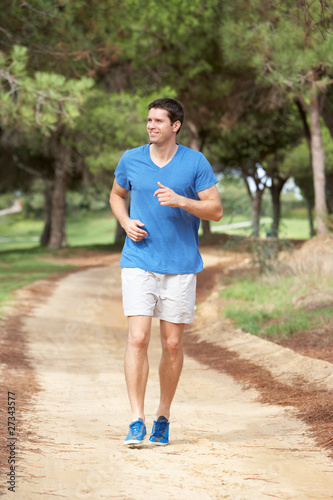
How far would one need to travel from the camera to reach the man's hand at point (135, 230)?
466cm

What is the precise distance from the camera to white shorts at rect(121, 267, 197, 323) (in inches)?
186

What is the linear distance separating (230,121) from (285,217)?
1684 inches

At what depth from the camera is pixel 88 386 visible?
704 centimetres

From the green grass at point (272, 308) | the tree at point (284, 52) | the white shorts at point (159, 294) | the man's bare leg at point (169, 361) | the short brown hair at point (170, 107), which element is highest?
the tree at point (284, 52)

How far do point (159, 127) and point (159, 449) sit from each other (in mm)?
2167

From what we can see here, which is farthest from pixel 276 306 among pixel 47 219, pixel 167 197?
pixel 47 219

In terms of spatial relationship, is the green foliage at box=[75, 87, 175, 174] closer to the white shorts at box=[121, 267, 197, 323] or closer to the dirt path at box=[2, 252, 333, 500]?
the dirt path at box=[2, 252, 333, 500]

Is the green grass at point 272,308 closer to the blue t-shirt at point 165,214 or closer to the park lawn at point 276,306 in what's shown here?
the park lawn at point 276,306

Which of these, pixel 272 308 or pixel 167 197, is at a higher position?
pixel 167 197

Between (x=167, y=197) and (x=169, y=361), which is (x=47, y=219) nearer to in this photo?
(x=169, y=361)

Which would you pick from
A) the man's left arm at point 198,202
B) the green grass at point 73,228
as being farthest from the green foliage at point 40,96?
the green grass at point 73,228

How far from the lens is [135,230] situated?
467cm

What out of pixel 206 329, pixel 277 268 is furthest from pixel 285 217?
pixel 206 329

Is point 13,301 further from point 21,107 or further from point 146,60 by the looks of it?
point 146,60
